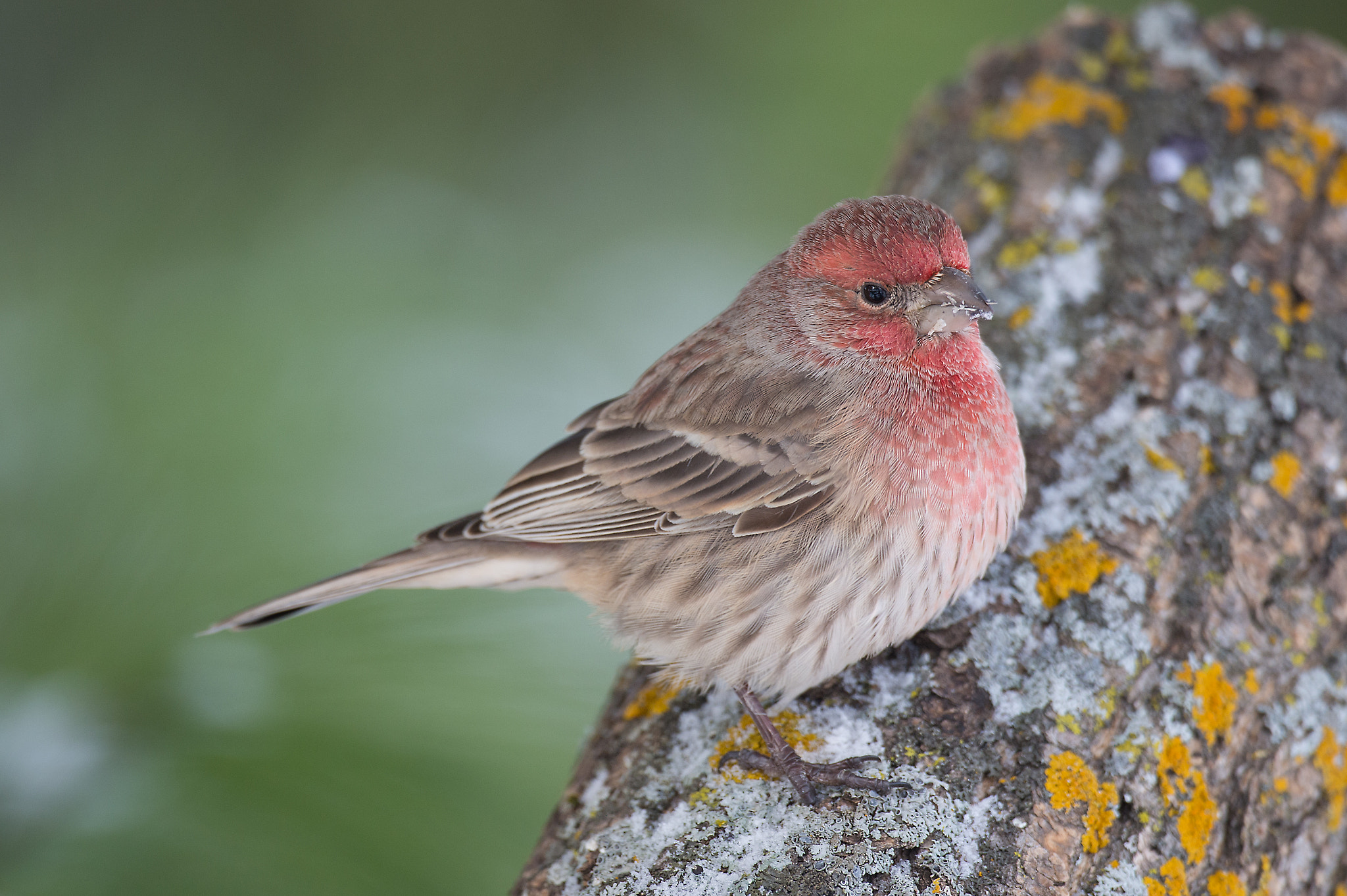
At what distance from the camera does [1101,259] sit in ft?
9.62

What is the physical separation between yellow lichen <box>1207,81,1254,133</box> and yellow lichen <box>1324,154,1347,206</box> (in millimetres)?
291

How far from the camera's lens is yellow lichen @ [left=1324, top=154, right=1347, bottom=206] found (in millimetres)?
2982

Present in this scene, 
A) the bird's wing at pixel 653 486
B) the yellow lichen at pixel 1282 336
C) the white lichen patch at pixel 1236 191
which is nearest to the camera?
the bird's wing at pixel 653 486

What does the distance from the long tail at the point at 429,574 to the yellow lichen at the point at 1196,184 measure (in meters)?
2.09

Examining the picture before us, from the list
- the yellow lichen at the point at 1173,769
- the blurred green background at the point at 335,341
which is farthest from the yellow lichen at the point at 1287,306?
the blurred green background at the point at 335,341

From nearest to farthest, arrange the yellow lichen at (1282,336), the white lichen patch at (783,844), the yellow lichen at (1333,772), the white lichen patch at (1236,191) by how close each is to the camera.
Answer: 1. the white lichen patch at (783,844)
2. the yellow lichen at (1333,772)
3. the yellow lichen at (1282,336)
4. the white lichen patch at (1236,191)

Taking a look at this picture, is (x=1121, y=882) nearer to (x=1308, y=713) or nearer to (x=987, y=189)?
(x=1308, y=713)

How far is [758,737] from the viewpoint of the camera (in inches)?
88.3

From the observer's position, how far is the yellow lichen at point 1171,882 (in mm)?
1963

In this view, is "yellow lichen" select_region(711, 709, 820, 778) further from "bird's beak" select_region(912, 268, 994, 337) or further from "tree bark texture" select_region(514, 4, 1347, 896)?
"bird's beak" select_region(912, 268, 994, 337)

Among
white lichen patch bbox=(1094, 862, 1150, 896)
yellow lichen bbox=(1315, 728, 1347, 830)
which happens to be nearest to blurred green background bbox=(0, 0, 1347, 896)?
white lichen patch bbox=(1094, 862, 1150, 896)

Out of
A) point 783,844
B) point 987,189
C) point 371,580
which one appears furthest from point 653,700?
point 987,189

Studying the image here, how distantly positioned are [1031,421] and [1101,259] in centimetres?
58

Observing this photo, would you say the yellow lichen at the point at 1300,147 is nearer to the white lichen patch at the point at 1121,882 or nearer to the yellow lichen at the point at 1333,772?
the yellow lichen at the point at 1333,772
